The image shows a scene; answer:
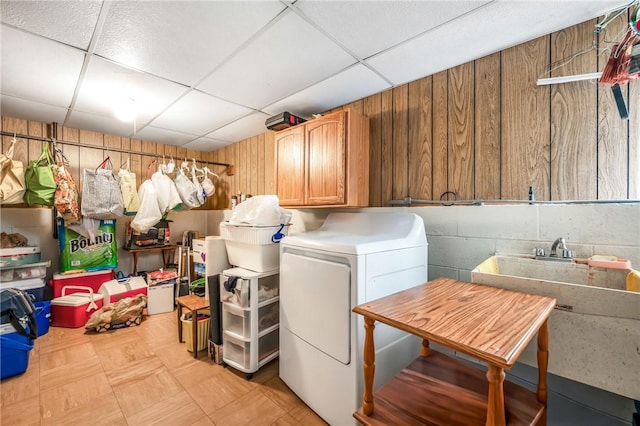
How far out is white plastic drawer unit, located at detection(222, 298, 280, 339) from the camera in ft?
6.85

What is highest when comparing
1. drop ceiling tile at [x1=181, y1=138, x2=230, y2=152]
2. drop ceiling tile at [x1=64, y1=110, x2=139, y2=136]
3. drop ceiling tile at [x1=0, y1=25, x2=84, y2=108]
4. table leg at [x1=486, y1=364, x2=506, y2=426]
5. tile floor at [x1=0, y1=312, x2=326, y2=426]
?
drop ceiling tile at [x1=64, y1=110, x2=139, y2=136]

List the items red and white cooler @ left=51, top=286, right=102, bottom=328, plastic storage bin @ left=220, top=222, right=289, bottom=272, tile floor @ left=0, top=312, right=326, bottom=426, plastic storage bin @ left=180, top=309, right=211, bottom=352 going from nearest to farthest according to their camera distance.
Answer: tile floor @ left=0, top=312, right=326, bottom=426, plastic storage bin @ left=220, top=222, right=289, bottom=272, plastic storage bin @ left=180, top=309, right=211, bottom=352, red and white cooler @ left=51, top=286, right=102, bottom=328

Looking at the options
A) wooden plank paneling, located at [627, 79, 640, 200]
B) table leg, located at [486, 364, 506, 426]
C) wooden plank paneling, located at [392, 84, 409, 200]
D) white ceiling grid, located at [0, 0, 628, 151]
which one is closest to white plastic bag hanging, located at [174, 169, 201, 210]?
white ceiling grid, located at [0, 0, 628, 151]

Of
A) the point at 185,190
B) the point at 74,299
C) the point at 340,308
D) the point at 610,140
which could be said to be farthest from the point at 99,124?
the point at 610,140

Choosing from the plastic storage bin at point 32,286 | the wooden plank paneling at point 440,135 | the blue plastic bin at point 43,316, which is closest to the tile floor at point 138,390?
the blue plastic bin at point 43,316

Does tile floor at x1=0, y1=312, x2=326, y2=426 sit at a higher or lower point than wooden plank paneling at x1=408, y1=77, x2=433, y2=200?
lower

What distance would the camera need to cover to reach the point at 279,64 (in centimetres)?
187

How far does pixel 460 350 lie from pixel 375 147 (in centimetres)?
188

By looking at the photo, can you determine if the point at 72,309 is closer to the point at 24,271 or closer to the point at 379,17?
the point at 24,271

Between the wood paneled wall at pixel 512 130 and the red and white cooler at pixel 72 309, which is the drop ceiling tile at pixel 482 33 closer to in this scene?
the wood paneled wall at pixel 512 130

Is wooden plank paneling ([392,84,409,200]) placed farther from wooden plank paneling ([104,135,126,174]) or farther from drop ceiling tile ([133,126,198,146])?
Answer: wooden plank paneling ([104,135,126,174])

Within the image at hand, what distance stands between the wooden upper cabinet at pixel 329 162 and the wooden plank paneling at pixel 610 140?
4.63ft

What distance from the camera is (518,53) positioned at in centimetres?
164

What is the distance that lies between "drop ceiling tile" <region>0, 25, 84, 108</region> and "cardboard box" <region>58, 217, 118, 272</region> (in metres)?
1.47
